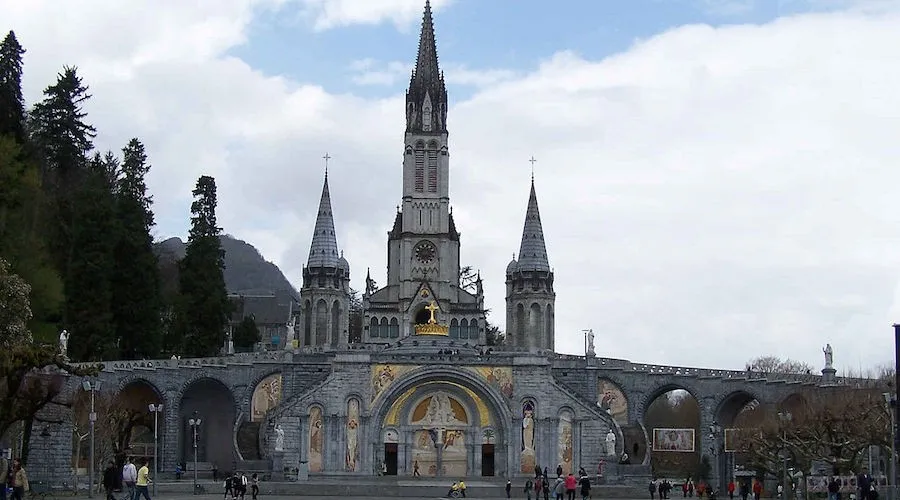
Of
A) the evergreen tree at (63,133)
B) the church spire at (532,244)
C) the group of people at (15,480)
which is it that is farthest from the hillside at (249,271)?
the group of people at (15,480)

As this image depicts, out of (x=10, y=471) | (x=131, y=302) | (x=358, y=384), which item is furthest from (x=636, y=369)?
(x=10, y=471)

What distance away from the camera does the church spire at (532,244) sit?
→ 3568 inches

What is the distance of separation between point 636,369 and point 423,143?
33.6 m

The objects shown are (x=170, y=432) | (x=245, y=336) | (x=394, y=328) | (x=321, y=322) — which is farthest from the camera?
(x=394, y=328)

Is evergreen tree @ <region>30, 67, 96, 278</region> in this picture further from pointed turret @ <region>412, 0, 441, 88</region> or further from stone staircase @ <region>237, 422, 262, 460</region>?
pointed turret @ <region>412, 0, 441, 88</region>

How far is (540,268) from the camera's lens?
9044 centimetres

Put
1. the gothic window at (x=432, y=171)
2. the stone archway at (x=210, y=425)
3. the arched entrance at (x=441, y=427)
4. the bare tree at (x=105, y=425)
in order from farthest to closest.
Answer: the gothic window at (x=432, y=171), the stone archway at (x=210, y=425), the arched entrance at (x=441, y=427), the bare tree at (x=105, y=425)

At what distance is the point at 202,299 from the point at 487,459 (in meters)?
19.4

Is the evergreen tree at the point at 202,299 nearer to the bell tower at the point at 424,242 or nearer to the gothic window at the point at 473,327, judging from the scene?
the bell tower at the point at 424,242

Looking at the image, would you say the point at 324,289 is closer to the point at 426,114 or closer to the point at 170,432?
the point at 426,114

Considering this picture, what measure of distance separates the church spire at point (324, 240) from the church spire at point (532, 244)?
13.4 m

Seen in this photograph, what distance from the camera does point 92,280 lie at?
6122 cm

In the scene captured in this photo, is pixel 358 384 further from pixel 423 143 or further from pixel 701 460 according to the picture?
pixel 423 143

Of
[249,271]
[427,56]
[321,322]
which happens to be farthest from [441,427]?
[249,271]
